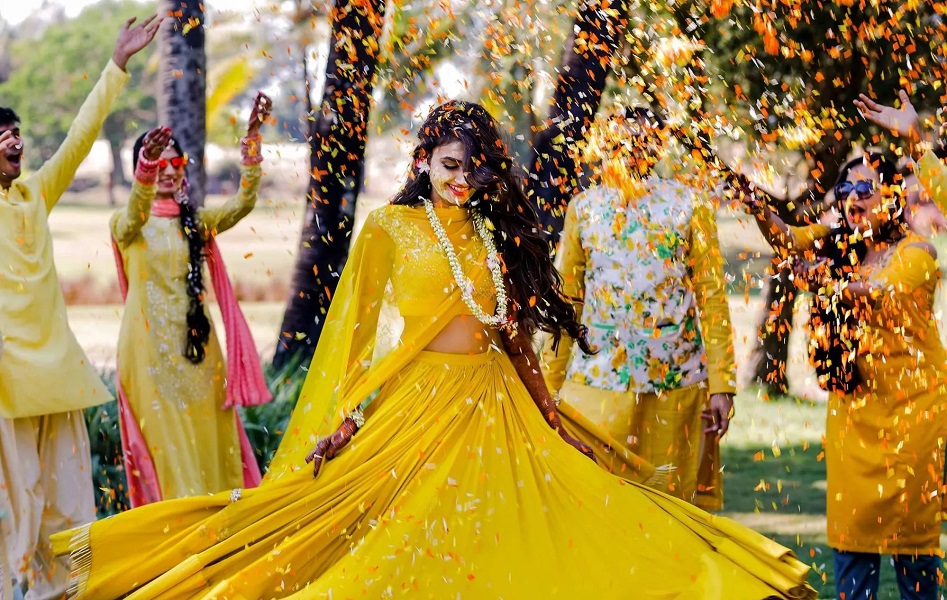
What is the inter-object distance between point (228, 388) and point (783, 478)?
4709 millimetres

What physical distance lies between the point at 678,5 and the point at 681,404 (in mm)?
5378

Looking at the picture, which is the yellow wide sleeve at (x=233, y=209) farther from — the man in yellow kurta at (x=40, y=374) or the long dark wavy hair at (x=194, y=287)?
the man in yellow kurta at (x=40, y=374)

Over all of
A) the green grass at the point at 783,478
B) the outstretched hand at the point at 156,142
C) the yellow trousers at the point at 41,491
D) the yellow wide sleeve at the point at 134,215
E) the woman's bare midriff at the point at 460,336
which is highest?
the outstretched hand at the point at 156,142

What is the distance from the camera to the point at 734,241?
34.3 m

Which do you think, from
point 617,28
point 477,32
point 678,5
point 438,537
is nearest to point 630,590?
point 438,537

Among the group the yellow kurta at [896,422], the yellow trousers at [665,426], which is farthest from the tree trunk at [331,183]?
the yellow kurta at [896,422]

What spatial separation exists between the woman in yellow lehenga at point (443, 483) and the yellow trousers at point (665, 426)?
2.62 feet

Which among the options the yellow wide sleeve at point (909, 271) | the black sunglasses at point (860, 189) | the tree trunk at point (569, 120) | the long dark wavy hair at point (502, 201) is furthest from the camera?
the tree trunk at point (569, 120)

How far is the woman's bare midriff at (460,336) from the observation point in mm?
4543

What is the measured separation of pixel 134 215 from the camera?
625 cm

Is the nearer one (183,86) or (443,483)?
(443,483)

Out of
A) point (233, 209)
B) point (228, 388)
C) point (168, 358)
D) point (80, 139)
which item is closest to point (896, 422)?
point (228, 388)

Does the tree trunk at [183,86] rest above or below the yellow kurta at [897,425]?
above

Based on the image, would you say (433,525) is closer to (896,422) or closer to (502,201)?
(502,201)
